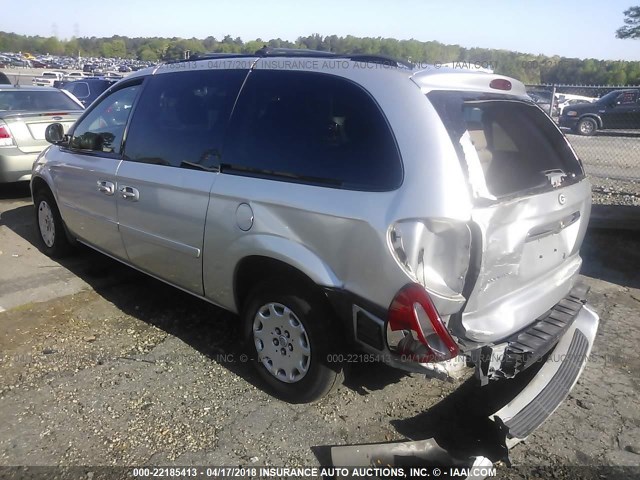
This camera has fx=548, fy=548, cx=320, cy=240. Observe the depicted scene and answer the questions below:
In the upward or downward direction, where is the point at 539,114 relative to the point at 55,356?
upward

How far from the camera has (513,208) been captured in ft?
8.42

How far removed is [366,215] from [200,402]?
1.51 m

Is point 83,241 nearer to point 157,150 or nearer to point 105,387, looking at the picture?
point 157,150

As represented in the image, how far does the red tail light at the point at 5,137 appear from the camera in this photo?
7.44 m

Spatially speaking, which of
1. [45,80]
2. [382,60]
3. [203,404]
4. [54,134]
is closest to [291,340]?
[203,404]

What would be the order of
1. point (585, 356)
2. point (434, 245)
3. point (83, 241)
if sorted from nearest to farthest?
point (434, 245), point (585, 356), point (83, 241)

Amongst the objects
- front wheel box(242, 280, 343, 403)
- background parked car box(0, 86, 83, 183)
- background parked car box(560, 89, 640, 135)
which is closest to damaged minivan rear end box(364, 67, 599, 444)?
front wheel box(242, 280, 343, 403)

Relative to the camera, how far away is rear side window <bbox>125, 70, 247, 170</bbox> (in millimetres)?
3330

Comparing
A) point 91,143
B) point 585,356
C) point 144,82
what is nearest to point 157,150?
point 144,82

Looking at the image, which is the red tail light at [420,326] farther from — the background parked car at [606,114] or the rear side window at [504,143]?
the background parked car at [606,114]

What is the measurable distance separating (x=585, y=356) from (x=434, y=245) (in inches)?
56.1

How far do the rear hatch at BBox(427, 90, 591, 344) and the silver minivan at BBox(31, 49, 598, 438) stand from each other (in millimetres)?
11

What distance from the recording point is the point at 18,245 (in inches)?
228

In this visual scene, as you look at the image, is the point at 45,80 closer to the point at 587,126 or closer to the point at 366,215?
the point at 587,126
